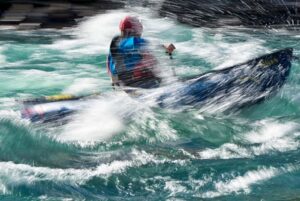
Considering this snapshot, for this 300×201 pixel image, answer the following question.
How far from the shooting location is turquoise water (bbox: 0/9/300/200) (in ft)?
17.1

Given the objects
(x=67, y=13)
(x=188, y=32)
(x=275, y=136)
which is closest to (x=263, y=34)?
(x=188, y=32)

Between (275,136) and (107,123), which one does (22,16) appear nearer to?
(107,123)

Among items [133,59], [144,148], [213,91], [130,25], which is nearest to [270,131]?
[213,91]

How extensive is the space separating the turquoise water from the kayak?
128 mm

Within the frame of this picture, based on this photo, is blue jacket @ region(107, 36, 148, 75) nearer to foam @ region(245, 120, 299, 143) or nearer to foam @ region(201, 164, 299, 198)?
foam @ region(245, 120, 299, 143)

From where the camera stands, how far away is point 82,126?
7098 mm

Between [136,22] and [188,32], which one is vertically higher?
[136,22]

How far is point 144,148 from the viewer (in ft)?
21.1

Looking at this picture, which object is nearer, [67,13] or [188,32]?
[188,32]

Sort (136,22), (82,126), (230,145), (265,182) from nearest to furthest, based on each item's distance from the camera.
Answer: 1. (265,182)
2. (230,145)
3. (82,126)
4. (136,22)

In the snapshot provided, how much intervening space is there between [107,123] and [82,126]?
0.32 meters

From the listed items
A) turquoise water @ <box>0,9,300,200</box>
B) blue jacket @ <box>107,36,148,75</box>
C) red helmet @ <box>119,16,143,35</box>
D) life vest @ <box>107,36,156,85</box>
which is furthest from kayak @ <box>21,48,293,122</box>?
red helmet @ <box>119,16,143,35</box>

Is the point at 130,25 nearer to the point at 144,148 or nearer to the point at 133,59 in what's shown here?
the point at 133,59

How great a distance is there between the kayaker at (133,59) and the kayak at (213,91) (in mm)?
222
